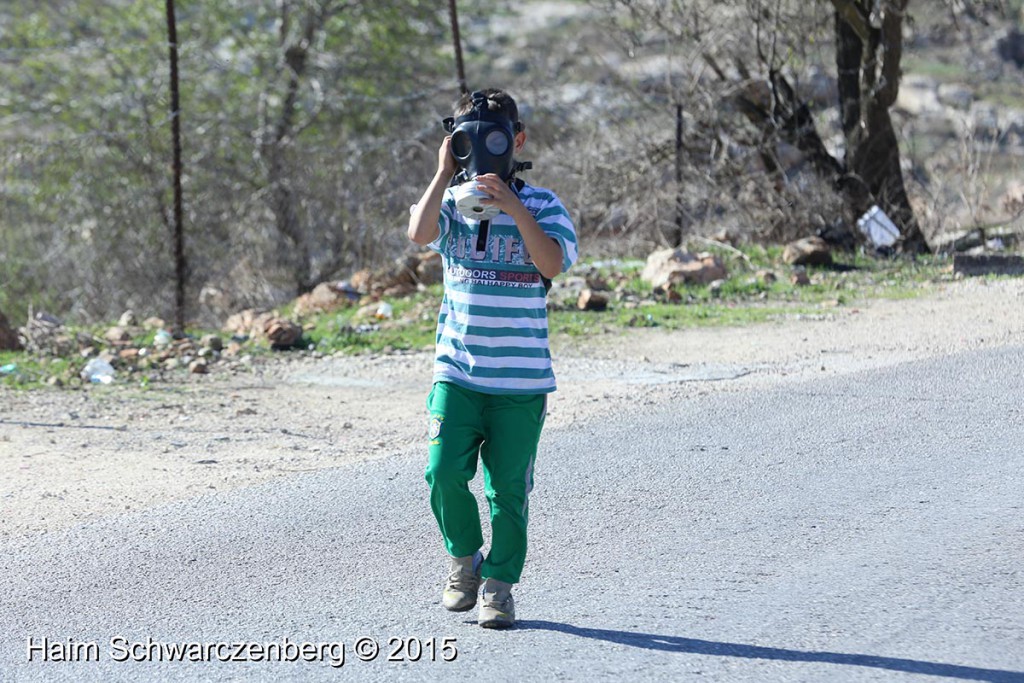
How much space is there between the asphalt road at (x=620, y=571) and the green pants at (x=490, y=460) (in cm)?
28

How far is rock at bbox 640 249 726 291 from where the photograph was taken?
12.4 metres

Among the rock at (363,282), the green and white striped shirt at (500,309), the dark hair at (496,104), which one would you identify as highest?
the dark hair at (496,104)

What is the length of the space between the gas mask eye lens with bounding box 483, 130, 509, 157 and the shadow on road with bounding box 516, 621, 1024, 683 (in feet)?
4.93

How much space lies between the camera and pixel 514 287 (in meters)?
4.27

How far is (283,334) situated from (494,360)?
666cm

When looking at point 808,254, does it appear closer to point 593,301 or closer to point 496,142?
point 593,301

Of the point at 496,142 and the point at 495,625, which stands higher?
the point at 496,142

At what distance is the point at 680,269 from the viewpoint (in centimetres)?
1243

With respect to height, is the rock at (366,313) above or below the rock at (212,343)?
above

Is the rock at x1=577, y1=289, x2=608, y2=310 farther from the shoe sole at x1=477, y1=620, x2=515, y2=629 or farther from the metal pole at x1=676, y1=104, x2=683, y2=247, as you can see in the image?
the shoe sole at x1=477, y1=620, x2=515, y2=629

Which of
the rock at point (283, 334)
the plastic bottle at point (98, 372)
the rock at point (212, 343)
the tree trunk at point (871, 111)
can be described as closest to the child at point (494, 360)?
the plastic bottle at point (98, 372)

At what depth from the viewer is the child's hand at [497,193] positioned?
4.07m

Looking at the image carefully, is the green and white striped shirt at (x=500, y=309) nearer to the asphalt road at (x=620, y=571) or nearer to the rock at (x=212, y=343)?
the asphalt road at (x=620, y=571)

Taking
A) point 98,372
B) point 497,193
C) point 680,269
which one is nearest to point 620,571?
point 497,193
